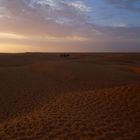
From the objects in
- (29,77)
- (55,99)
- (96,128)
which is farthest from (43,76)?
(96,128)

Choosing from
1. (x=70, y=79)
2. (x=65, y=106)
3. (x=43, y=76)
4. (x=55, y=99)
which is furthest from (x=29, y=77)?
(x=65, y=106)

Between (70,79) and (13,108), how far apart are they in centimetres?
939

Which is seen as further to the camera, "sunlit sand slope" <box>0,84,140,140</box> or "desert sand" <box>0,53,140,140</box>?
"desert sand" <box>0,53,140,140</box>

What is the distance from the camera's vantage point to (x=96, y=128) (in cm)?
866

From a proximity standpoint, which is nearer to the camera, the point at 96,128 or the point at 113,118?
the point at 96,128

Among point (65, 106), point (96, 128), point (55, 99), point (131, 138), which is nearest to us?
point (131, 138)

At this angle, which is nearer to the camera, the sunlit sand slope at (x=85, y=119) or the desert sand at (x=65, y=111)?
the sunlit sand slope at (x=85, y=119)

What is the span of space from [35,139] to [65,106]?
4103 millimetres

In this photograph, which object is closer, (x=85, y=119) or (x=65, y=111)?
(x=85, y=119)

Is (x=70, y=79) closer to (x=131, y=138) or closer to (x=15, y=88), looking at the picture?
(x=15, y=88)

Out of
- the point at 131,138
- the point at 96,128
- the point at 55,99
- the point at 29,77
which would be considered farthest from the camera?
the point at 29,77

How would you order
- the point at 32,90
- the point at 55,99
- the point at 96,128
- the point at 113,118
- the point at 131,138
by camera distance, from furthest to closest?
the point at 32,90
the point at 55,99
the point at 113,118
the point at 96,128
the point at 131,138

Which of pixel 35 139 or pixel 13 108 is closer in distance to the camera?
pixel 35 139

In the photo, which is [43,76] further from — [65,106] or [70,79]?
[65,106]
